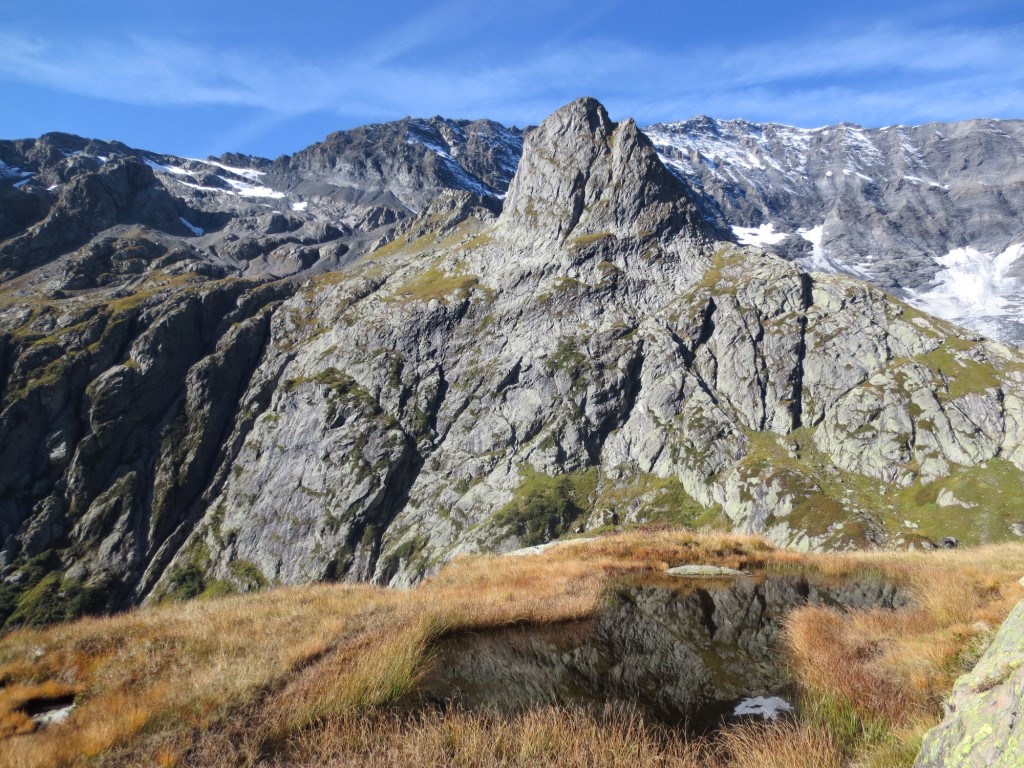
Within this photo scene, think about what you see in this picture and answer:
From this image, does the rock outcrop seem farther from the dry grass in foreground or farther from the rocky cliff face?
the rocky cliff face

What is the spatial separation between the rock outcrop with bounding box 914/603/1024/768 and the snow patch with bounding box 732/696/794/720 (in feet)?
12.4

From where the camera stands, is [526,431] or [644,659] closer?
[644,659]

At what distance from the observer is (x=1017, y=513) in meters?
97.9

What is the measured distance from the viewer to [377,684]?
370 inches

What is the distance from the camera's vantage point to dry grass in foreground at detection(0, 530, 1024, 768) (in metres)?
7.52

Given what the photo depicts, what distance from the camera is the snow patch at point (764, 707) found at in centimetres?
955

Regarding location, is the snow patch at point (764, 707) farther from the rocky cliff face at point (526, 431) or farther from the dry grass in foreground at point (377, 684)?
the rocky cliff face at point (526, 431)

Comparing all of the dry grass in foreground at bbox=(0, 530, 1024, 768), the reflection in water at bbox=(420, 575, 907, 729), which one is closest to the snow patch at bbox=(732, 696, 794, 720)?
the reflection in water at bbox=(420, 575, 907, 729)

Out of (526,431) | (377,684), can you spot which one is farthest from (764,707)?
(526,431)

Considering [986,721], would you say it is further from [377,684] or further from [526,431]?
[526,431]

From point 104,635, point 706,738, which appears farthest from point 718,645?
point 104,635

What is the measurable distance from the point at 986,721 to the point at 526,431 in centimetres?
15577

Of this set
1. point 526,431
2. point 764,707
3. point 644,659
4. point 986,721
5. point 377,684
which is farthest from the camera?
→ point 526,431

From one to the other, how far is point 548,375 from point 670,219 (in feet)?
279
